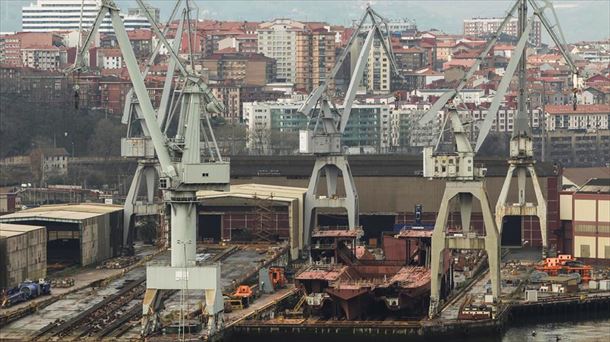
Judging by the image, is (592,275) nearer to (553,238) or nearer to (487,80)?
(553,238)

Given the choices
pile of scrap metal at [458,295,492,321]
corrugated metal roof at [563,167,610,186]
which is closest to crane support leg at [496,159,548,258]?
pile of scrap metal at [458,295,492,321]

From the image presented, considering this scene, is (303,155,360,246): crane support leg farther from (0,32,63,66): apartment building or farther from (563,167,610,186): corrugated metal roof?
(0,32,63,66): apartment building

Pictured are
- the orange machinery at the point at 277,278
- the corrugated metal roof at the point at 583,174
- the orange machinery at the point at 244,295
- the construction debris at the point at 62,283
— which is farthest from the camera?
the corrugated metal roof at the point at 583,174

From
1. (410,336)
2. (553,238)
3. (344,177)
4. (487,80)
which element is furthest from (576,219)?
(487,80)

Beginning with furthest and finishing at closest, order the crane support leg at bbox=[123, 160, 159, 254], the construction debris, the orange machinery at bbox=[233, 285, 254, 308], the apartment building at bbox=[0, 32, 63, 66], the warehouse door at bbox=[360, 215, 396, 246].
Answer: the apartment building at bbox=[0, 32, 63, 66] → the warehouse door at bbox=[360, 215, 396, 246] → the crane support leg at bbox=[123, 160, 159, 254] → the construction debris → the orange machinery at bbox=[233, 285, 254, 308]

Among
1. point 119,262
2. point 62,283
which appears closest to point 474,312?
point 62,283

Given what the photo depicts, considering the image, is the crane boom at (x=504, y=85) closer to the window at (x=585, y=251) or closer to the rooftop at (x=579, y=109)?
the window at (x=585, y=251)

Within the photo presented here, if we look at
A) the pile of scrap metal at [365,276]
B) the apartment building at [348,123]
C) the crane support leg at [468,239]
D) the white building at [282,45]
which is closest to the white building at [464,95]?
the apartment building at [348,123]
